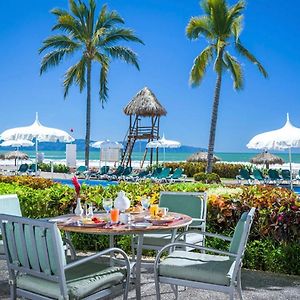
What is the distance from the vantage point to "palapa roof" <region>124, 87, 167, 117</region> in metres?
27.0

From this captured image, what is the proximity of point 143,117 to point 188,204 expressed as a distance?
22630mm

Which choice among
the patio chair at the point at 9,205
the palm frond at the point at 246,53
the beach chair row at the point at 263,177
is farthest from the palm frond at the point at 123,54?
the patio chair at the point at 9,205

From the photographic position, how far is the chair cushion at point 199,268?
341 centimetres

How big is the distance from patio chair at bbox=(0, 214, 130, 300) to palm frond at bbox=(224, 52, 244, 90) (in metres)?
17.8

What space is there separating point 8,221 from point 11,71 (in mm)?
60677

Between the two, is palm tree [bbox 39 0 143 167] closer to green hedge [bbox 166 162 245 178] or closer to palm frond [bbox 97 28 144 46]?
palm frond [bbox 97 28 144 46]

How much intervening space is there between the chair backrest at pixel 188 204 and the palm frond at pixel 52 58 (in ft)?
63.3

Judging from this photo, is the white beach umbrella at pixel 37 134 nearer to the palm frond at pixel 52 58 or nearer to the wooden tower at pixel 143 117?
the palm frond at pixel 52 58

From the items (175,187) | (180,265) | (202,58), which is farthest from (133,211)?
(202,58)

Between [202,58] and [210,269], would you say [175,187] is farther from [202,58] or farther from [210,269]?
[202,58]

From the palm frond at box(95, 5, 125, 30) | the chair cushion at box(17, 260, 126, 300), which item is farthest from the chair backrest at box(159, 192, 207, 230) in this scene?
the palm frond at box(95, 5, 125, 30)

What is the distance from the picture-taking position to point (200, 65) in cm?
2022

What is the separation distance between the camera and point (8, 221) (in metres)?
3.29

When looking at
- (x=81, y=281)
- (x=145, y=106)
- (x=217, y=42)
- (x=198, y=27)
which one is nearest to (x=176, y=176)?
(x=217, y=42)
